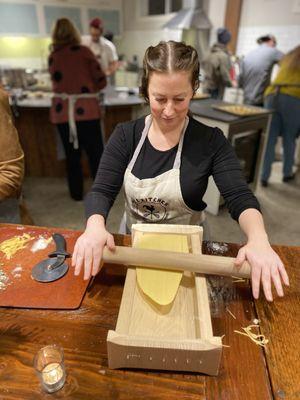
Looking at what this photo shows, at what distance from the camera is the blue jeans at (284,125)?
3318 millimetres

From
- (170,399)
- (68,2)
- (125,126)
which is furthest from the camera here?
(68,2)

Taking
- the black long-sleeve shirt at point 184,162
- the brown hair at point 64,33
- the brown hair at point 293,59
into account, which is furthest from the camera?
the brown hair at point 293,59

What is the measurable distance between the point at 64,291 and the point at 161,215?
19.9 inches

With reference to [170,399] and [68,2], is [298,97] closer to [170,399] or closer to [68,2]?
[170,399]

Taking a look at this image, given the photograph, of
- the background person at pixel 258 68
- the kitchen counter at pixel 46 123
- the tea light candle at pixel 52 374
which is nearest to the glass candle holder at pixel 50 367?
the tea light candle at pixel 52 374

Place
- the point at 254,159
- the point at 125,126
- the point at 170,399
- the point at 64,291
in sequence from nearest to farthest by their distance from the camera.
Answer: the point at 170,399
the point at 64,291
the point at 125,126
the point at 254,159

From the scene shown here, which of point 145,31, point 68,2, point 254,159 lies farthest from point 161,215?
point 145,31

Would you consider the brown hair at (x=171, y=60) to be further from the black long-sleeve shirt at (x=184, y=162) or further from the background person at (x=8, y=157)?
the background person at (x=8, y=157)

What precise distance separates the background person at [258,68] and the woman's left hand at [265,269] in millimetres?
3758

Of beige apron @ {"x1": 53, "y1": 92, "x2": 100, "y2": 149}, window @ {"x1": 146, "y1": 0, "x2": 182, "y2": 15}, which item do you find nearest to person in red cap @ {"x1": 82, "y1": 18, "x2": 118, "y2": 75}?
beige apron @ {"x1": 53, "y1": 92, "x2": 100, "y2": 149}

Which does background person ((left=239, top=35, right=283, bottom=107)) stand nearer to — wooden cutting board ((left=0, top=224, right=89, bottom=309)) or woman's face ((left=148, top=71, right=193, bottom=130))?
woman's face ((left=148, top=71, right=193, bottom=130))

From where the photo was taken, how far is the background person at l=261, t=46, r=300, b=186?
3207 mm

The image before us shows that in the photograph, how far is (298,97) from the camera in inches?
127

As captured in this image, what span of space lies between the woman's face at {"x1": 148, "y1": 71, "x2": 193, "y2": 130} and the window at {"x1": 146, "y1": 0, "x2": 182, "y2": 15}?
18.9ft
